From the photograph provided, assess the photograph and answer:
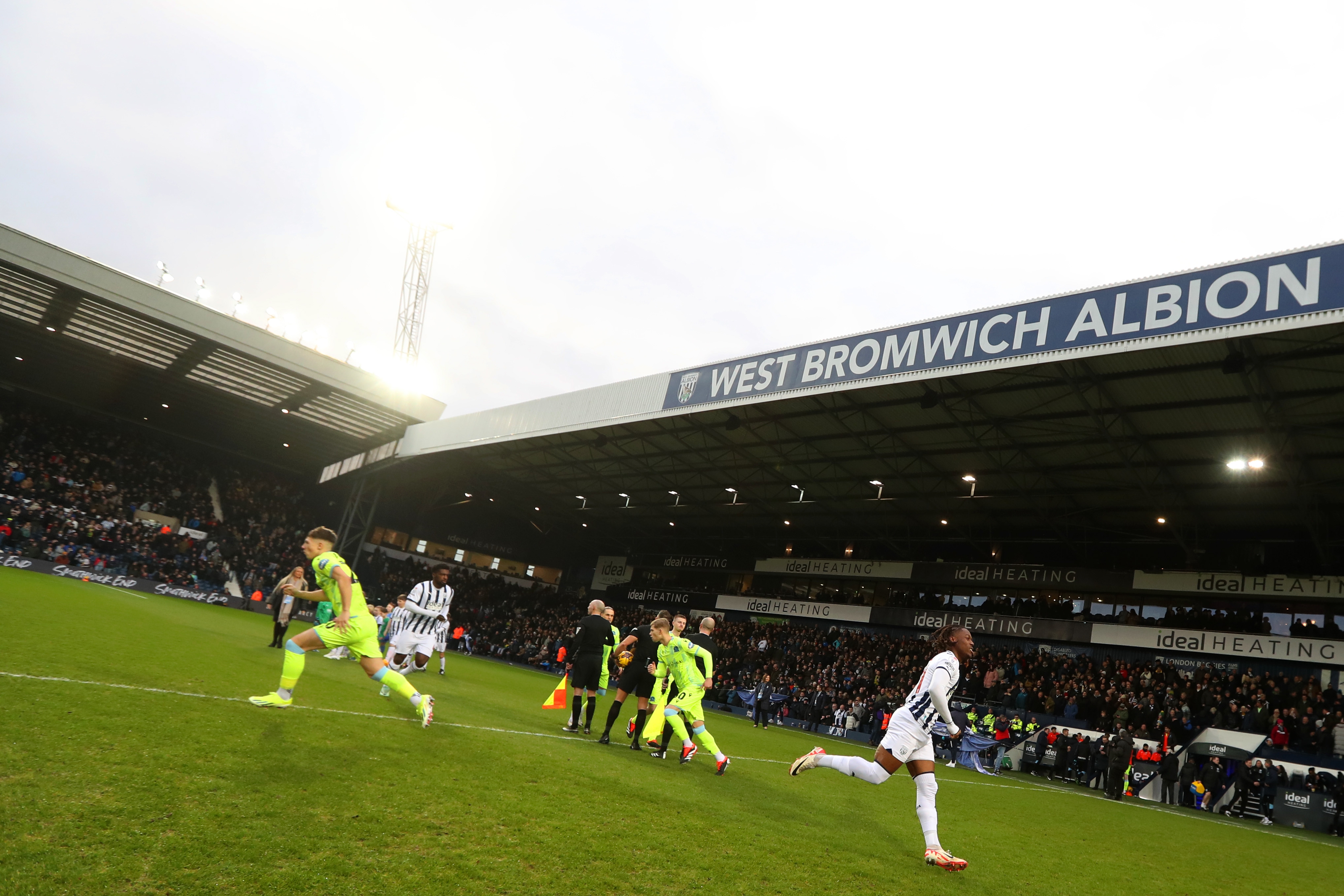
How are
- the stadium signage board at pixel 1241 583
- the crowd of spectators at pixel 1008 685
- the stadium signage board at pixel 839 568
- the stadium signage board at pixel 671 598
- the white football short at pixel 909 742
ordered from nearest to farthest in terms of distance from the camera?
the white football short at pixel 909 742, the crowd of spectators at pixel 1008 685, the stadium signage board at pixel 1241 583, the stadium signage board at pixel 839 568, the stadium signage board at pixel 671 598

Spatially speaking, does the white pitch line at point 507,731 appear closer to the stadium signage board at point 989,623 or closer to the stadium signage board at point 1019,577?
the stadium signage board at point 989,623

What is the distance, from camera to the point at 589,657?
1070cm

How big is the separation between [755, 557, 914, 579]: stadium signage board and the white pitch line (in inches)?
591

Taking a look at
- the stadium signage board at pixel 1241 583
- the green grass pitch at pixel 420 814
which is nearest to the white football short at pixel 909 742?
the green grass pitch at pixel 420 814

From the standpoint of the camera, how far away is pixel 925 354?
54.0 ft

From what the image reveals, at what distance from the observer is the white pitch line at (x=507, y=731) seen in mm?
7188

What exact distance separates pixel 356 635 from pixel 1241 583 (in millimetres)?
25876

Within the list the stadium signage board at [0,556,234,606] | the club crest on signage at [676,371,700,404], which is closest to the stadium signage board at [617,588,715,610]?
the stadium signage board at [0,556,234,606]

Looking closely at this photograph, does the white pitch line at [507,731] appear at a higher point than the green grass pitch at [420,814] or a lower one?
lower

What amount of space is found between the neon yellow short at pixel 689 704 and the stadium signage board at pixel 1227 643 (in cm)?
2136

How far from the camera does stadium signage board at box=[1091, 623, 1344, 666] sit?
21.9 metres

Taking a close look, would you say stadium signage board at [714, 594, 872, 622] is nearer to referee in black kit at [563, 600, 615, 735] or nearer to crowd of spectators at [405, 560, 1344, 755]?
crowd of spectators at [405, 560, 1344, 755]

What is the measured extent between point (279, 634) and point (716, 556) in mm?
27295

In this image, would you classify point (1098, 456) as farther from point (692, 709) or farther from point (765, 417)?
point (692, 709)
